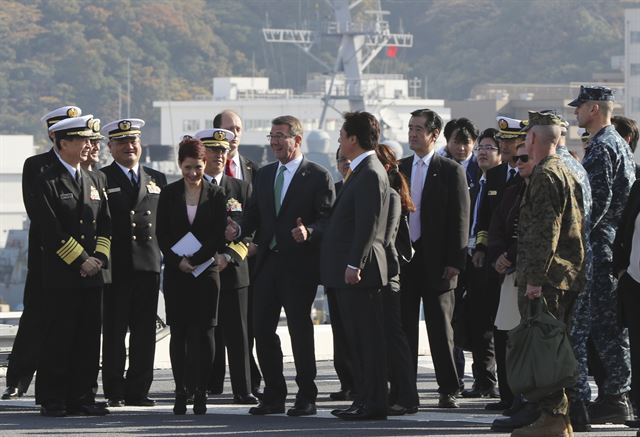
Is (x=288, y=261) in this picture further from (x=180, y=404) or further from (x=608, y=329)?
(x=608, y=329)

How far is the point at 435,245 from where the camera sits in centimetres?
1039

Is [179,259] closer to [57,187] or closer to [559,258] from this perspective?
[57,187]

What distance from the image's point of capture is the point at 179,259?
995 centimetres

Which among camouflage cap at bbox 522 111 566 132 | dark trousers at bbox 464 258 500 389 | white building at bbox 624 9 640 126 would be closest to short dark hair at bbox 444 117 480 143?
dark trousers at bbox 464 258 500 389

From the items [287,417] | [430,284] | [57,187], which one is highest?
[57,187]

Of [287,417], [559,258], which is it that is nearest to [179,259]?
[287,417]

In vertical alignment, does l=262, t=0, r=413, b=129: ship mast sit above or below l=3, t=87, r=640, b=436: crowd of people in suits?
above

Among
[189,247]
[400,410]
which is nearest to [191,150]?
[189,247]

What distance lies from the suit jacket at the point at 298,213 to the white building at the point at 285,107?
83.2 meters

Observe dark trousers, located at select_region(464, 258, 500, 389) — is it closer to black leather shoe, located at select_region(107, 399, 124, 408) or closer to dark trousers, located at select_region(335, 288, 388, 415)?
dark trousers, located at select_region(335, 288, 388, 415)

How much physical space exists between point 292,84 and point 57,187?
132310mm

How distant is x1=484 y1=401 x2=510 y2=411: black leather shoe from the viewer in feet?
32.8

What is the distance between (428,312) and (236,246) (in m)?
1.32

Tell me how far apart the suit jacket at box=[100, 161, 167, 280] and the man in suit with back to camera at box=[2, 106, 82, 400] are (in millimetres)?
512
